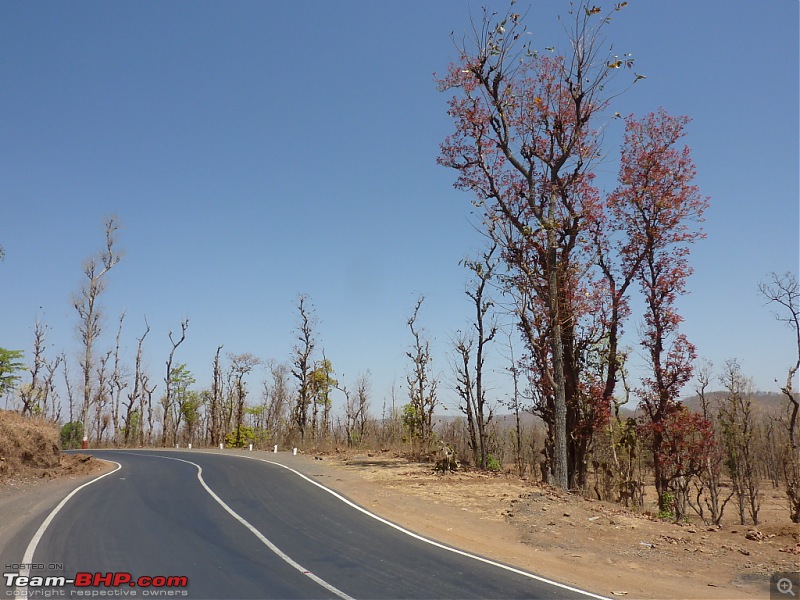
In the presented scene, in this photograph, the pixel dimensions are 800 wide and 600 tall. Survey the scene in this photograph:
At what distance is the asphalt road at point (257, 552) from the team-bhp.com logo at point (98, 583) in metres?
0.05

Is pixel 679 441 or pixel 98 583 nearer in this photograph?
pixel 98 583

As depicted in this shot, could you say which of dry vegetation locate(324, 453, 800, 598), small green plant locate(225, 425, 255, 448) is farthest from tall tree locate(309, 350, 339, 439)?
dry vegetation locate(324, 453, 800, 598)

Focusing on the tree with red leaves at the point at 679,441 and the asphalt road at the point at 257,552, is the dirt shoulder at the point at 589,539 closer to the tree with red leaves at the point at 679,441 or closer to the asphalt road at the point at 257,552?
the asphalt road at the point at 257,552

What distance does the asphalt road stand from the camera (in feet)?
25.9

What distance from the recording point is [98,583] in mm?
7793

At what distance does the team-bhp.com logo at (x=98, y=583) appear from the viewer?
24.7 ft

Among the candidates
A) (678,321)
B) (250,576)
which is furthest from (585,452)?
(250,576)

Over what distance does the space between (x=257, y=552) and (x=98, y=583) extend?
2622 millimetres

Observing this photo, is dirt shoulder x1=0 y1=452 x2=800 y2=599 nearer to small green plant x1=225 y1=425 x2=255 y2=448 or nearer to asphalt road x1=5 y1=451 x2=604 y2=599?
asphalt road x1=5 y1=451 x2=604 y2=599

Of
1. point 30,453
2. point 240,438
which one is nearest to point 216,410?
point 240,438

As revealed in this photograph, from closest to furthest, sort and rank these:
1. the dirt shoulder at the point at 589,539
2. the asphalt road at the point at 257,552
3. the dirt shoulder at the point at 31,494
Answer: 1. the asphalt road at the point at 257,552
2. the dirt shoulder at the point at 589,539
3. the dirt shoulder at the point at 31,494

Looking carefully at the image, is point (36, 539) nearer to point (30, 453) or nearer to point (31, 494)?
point (31, 494)

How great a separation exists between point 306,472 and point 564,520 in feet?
40.8

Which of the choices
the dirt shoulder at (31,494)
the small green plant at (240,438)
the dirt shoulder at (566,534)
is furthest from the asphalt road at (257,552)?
the small green plant at (240,438)
